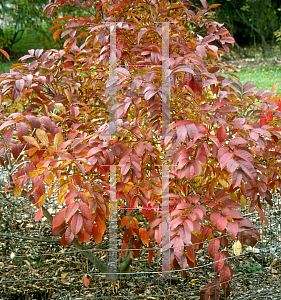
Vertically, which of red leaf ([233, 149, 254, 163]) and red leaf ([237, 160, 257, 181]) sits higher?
red leaf ([233, 149, 254, 163])

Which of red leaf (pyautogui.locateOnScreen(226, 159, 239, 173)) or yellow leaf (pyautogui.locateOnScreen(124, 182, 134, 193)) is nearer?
red leaf (pyautogui.locateOnScreen(226, 159, 239, 173))

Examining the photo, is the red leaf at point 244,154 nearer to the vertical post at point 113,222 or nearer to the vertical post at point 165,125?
the vertical post at point 165,125

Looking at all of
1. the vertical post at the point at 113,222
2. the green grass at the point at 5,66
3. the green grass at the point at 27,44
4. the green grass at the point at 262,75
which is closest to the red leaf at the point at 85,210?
the vertical post at the point at 113,222

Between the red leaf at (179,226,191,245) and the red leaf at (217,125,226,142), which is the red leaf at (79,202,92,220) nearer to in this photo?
the red leaf at (179,226,191,245)

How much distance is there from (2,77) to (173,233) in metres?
1.14

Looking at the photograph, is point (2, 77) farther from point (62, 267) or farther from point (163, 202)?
point (62, 267)

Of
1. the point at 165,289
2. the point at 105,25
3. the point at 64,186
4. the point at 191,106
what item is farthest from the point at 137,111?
the point at 165,289

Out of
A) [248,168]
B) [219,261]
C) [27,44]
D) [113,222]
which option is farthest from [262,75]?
[27,44]

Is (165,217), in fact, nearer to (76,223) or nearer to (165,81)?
(76,223)

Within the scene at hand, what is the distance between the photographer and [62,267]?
2.39 metres

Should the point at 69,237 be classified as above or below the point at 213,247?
above

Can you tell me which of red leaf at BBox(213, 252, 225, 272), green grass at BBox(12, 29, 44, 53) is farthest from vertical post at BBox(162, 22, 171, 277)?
green grass at BBox(12, 29, 44, 53)

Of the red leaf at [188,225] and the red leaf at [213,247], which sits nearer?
the red leaf at [188,225]

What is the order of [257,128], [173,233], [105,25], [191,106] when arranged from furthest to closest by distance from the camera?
[191,106]
[105,25]
[257,128]
[173,233]
